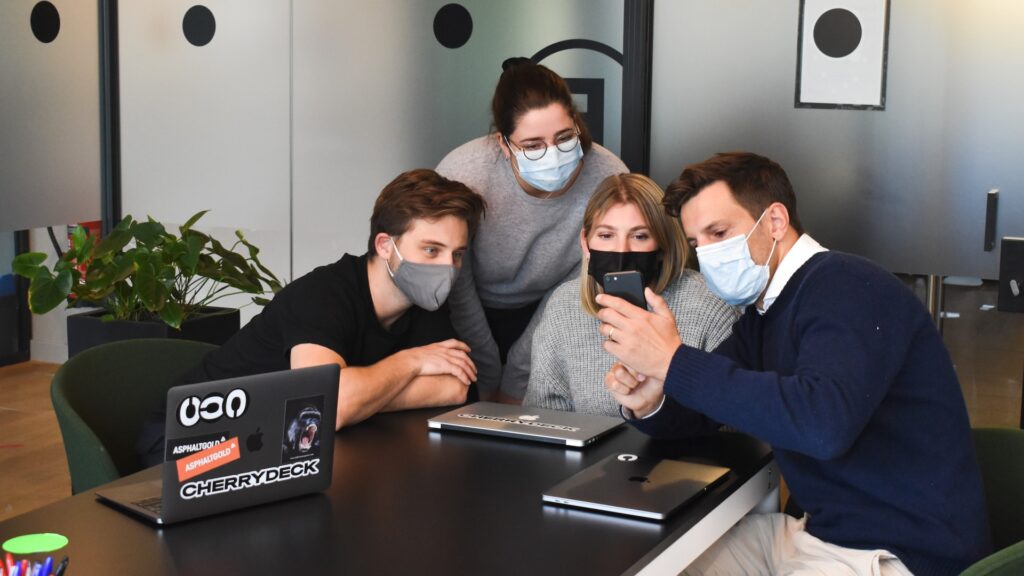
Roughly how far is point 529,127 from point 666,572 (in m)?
1.33

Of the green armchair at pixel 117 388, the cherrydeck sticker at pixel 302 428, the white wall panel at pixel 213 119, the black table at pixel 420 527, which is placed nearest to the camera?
the black table at pixel 420 527

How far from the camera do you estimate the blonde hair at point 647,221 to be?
8.05 ft

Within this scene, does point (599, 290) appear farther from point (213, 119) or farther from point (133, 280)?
point (213, 119)

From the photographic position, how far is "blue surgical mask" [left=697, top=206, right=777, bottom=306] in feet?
6.60

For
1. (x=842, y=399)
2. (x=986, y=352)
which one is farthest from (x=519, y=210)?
(x=986, y=352)

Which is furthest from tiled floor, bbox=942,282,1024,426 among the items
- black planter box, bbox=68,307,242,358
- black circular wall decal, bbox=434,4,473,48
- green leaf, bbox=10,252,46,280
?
green leaf, bbox=10,252,46,280

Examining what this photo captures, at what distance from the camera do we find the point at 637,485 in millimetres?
1831

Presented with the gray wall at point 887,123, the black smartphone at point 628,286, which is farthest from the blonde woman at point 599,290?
the gray wall at point 887,123

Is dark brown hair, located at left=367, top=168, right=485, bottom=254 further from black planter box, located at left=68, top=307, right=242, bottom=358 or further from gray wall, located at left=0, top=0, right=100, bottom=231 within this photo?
gray wall, located at left=0, top=0, right=100, bottom=231

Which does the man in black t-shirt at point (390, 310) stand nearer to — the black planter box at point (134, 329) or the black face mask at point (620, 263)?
the black face mask at point (620, 263)

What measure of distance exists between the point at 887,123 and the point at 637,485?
7.03 ft

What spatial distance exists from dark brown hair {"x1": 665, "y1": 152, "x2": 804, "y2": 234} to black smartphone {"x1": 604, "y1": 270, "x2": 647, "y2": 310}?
0.78ft

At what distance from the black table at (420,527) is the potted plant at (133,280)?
178cm

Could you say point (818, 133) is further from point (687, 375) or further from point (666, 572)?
point (666, 572)
